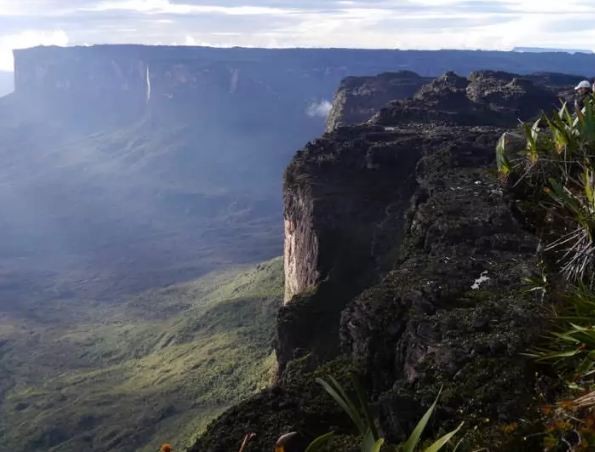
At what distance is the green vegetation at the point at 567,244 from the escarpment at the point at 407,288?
0.78 m

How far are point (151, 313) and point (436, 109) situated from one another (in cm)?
5181

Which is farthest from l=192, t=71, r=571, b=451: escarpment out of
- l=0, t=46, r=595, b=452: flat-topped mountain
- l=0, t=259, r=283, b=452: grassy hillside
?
l=0, t=259, r=283, b=452: grassy hillside

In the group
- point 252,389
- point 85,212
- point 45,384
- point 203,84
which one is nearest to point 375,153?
point 252,389

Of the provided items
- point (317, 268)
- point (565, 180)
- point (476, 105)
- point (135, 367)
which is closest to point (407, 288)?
point (565, 180)

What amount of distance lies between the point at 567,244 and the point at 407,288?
11.7 metres

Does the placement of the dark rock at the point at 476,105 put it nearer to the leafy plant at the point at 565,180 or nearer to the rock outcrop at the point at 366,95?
the rock outcrop at the point at 366,95

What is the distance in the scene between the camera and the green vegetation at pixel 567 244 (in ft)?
29.8

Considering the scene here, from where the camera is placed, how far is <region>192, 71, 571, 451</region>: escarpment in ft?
54.0

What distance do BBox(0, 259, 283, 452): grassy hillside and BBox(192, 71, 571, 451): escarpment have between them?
11.1 metres

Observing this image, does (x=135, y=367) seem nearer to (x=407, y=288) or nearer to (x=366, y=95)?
(x=366, y=95)

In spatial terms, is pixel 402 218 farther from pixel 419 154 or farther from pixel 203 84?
pixel 203 84

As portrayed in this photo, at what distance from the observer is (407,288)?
24344 millimetres

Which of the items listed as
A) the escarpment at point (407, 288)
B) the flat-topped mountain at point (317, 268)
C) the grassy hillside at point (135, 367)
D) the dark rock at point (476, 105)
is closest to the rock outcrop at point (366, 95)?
the flat-topped mountain at point (317, 268)

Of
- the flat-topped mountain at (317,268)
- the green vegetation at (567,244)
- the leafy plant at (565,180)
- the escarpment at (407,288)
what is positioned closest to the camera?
the green vegetation at (567,244)
